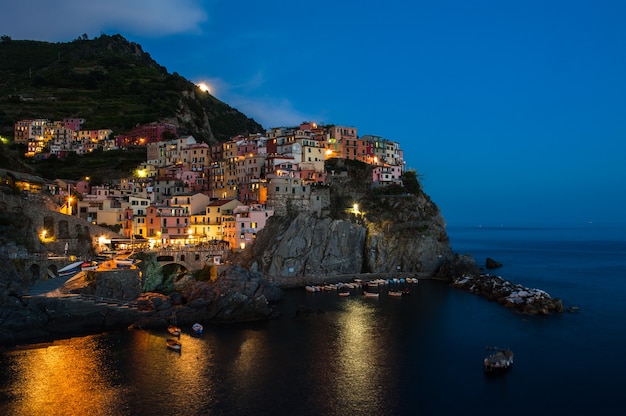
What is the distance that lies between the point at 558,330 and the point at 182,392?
27.5 meters

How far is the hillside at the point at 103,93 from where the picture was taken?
88812 millimetres

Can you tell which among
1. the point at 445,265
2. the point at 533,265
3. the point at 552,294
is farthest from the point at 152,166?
the point at 533,265

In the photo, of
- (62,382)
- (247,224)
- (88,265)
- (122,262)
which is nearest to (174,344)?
(62,382)

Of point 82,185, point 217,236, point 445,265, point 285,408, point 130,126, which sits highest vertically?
point 130,126

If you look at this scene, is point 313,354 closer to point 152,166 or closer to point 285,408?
point 285,408

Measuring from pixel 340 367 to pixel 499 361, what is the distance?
360 inches

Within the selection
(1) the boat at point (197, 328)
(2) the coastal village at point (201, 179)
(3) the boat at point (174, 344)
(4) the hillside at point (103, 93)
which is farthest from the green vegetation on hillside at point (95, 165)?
(3) the boat at point (174, 344)

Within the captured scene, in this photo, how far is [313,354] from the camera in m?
31.1

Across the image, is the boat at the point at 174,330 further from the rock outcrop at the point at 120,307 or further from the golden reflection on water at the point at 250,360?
the golden reflection on water at the point at 250,360

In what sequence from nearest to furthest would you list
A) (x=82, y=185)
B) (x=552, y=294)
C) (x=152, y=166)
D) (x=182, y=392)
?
(x=182, y=392), (x=552, y=294), (x=82, y=185), (x=152, y=166)

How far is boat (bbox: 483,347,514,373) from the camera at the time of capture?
93.8 feet

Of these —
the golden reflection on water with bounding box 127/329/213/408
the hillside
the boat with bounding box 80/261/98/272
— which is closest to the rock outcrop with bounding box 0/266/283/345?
the boat with bounding box 80/261/98/272

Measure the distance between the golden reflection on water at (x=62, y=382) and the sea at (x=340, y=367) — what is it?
61mm

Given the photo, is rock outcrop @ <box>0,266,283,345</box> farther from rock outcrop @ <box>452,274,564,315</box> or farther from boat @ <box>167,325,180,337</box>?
rock outcrop @ <box>452,274,564,315</box>
